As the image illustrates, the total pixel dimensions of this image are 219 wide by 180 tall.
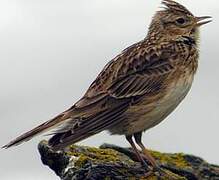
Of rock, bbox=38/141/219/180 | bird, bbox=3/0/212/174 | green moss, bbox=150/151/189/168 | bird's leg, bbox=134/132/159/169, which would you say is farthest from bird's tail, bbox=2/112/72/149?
green moss, bbox=150/151/189/168

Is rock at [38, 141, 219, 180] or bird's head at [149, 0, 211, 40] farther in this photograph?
bird's head at [149, 0, 211, 40]

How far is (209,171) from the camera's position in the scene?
1165cm

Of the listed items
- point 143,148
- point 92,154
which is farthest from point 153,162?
point 92,154

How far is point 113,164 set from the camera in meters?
10.6

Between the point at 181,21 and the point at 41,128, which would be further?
the point at 181,21

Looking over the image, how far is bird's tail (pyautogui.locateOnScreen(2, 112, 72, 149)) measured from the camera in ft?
36.1

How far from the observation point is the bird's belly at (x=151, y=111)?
11461 millimetres

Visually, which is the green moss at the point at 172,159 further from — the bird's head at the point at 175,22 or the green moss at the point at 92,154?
the bird's head at the point at 175,22

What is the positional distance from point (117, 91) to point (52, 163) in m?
1.52

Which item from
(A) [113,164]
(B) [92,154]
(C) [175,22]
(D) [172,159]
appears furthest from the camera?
(C) [175,22]

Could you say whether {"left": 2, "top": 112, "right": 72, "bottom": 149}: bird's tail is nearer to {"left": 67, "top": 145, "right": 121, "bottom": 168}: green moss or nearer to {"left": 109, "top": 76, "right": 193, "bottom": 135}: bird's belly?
{"left": 67, "top": 145, "right": 121, "bottom": 168}: green moss

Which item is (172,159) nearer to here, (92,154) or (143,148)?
(143,148)

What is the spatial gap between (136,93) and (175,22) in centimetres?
183

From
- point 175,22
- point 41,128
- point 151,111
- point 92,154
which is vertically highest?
point 175,22
